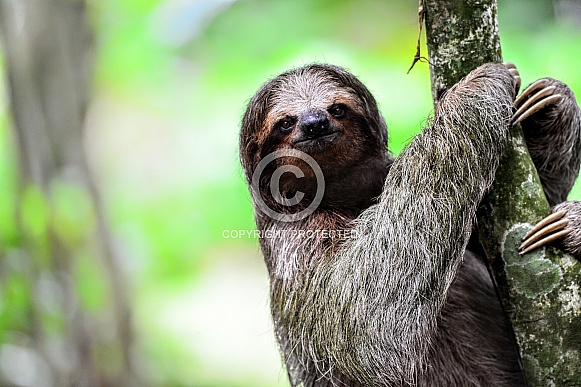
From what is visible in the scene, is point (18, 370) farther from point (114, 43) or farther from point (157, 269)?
point (114, 43)

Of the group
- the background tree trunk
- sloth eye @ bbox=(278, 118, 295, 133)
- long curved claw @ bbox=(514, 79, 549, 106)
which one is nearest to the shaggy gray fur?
long curved claw @ bbox=(514, 79, 549, 106)

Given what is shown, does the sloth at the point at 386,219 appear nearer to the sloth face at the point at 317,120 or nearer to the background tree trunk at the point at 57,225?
the sloth face at the point at 317,120

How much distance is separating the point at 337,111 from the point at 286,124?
20.8 inches

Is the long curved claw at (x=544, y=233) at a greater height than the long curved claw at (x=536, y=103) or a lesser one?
lesser

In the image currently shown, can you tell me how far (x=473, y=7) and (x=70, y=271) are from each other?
32.7ft

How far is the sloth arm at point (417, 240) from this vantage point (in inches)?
225

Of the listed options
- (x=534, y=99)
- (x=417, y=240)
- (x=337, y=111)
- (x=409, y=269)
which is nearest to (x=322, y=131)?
(x=337, y=111)

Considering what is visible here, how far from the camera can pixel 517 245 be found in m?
5.47

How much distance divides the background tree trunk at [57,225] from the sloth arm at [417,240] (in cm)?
848

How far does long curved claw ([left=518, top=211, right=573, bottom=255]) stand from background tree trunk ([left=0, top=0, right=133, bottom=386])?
975 centimetres

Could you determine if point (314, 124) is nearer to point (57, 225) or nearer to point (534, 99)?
point (534, 99)

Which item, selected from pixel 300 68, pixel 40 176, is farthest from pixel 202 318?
pixel 300 68

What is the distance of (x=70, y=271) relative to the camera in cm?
1327

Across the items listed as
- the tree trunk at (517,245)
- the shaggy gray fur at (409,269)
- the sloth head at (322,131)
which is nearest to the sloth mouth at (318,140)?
the sloth head at (322,131)
